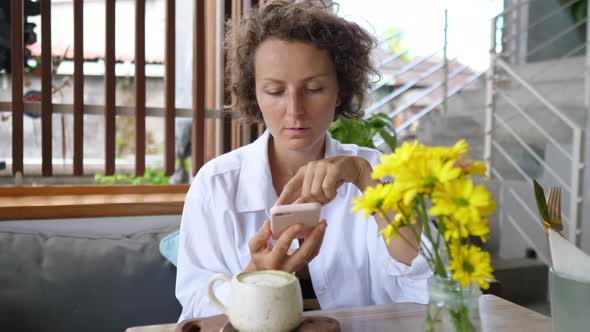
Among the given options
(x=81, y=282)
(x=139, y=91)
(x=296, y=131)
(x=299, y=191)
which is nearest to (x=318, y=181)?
(x=299, y=191)

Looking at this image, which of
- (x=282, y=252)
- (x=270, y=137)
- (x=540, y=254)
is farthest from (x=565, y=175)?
(x=282, y=252)

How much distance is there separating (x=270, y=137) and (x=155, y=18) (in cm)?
140

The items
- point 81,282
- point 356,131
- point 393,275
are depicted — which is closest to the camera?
point 393,275

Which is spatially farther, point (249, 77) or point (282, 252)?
point (249, 77)

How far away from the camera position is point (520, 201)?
4188 millimetres

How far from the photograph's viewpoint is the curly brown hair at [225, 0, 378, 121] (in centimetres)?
145

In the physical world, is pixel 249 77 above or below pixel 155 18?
below

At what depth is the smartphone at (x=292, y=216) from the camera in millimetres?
926

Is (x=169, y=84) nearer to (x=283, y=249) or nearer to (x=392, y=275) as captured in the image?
(x=392, y=275)

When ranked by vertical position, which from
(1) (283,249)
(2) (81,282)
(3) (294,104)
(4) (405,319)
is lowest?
(2) (81,282)

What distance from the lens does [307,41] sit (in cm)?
142

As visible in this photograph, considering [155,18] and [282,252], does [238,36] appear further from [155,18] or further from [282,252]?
[155,18]

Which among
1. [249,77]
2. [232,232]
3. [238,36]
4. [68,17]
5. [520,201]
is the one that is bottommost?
[520,201]

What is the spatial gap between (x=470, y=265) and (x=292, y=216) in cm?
42
